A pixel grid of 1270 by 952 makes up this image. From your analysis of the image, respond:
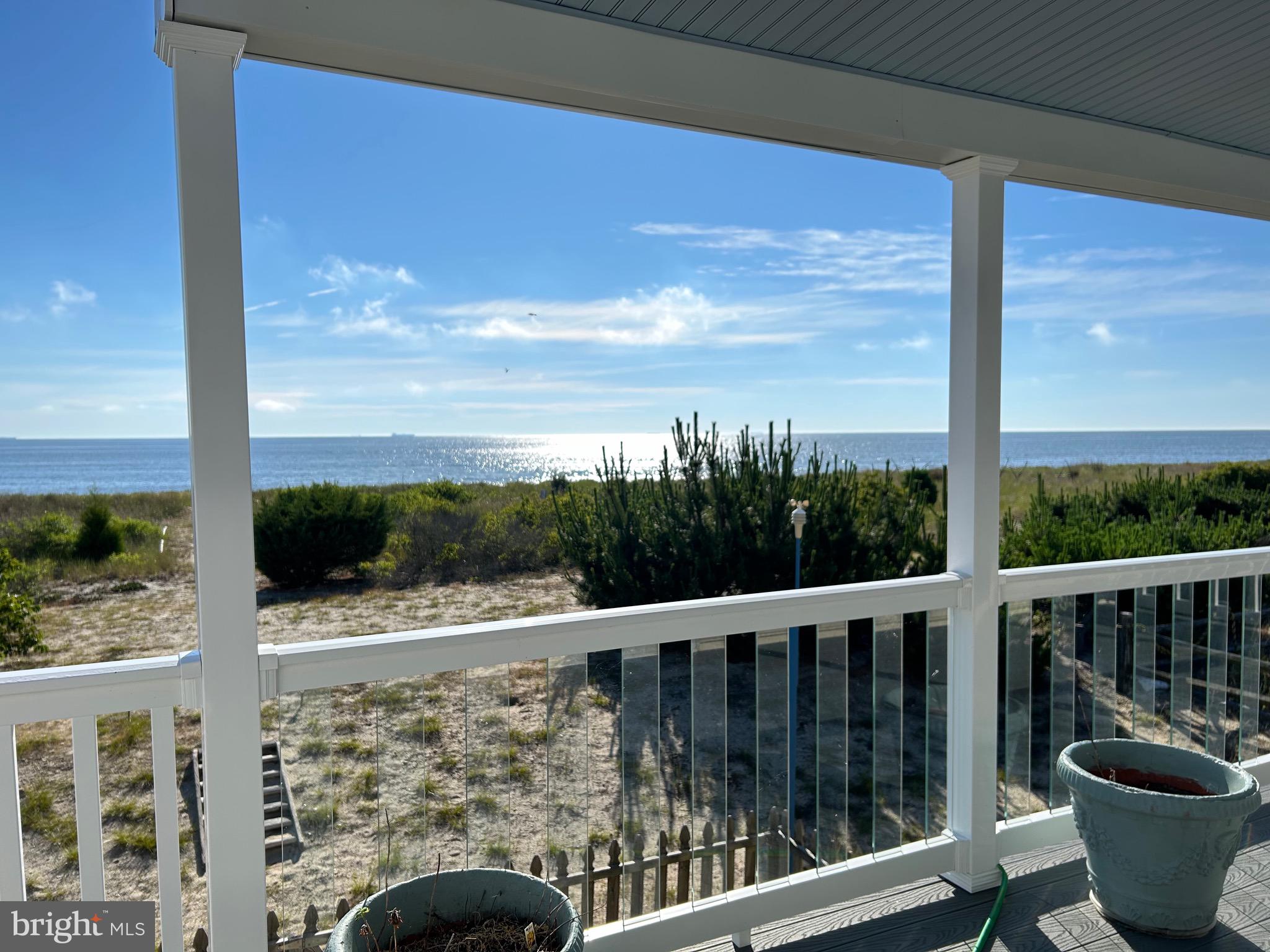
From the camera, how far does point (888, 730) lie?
2266 mm

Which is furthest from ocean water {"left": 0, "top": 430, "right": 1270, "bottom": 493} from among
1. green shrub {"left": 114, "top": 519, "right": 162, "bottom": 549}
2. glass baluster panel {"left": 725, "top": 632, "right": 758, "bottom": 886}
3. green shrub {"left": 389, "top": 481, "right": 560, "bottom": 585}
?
glass baluster panel {"left": 725, "top": 632, "right": 758, "bottom": 886}

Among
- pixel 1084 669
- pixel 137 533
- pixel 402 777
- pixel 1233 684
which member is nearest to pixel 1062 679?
pixel 1233 684

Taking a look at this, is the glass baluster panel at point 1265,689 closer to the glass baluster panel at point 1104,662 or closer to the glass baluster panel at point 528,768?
the glass baluster panel at point 1104,662

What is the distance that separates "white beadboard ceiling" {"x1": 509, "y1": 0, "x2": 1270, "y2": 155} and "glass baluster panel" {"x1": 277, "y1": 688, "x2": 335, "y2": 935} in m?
1.56

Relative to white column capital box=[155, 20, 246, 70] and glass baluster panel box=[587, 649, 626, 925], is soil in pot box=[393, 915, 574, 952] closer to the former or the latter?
glass baluster panel box=[587, 649, 626, 925]

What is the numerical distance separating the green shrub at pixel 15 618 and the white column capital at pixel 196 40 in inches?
467

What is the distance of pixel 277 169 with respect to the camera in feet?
83.8

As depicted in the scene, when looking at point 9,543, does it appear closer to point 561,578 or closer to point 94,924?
point 561,578

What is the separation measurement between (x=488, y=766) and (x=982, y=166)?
2057mm

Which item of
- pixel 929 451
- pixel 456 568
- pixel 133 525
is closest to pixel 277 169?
pixel 133 525

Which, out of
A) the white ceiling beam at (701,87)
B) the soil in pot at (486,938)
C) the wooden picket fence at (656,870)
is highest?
the white ceiling beam at (701,87)

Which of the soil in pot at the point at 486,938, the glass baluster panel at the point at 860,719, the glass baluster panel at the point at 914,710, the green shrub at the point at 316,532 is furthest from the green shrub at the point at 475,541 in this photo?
the soil in pot at the point at 486,938

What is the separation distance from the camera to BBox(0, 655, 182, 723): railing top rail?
4.74 feet

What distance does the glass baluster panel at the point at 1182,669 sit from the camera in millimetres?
2764
